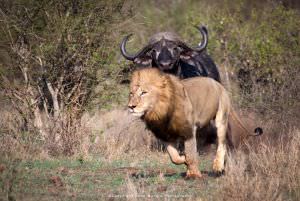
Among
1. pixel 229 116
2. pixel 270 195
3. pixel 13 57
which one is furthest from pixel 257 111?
pixel 270 195

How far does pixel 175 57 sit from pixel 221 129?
4.53 m

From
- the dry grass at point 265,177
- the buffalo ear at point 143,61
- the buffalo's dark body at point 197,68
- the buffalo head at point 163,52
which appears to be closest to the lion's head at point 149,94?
the dry grass at point 265,177

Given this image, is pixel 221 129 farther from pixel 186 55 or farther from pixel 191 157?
pixel 186 55

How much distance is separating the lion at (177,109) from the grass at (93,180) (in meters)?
0.46

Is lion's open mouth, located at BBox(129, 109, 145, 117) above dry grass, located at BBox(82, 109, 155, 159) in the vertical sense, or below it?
above

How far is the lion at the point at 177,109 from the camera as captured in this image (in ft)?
32.2

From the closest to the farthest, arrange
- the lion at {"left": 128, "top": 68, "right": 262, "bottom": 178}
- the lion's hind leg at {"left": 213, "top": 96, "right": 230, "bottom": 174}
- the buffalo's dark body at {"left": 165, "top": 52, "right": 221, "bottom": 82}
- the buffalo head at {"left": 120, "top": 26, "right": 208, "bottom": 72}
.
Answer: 1. the lion at {"left": 128, "top": 68, "right": 262, "bottom": 178}
2. the lion's hind leg at {"left": 213, "top": 96, "right": 230, "bottom": 174}
3. the buffalo head at {"left": 120, "top": 26, "right": 208, "bottom": 72}
4. the buffalo's dark body at {"left": 165, "top": 52, "right": 221, "bottom": 82}

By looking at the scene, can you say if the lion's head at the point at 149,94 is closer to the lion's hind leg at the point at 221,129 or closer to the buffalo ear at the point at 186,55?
the lion's hind leg at the point at 221,129

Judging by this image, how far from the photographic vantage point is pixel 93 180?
10.4 meters

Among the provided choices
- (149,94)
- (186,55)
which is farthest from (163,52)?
(149,94)

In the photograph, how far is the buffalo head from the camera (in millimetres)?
15312

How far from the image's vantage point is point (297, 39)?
59.9 feet

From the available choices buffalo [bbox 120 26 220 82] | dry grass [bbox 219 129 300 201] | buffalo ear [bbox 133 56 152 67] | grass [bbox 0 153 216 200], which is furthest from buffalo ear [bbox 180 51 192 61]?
dry grass [bbox 219 129 300 201]

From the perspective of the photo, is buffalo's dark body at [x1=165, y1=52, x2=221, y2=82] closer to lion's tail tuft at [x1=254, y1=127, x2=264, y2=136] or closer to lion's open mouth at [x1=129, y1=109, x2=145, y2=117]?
lion's tail tuft at [x1=254, y1=127, x2=264, y2=136]
